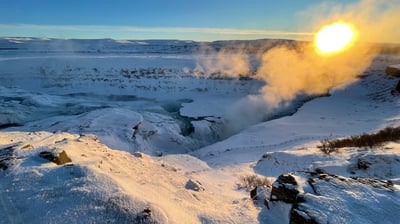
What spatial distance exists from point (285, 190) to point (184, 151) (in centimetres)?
1040

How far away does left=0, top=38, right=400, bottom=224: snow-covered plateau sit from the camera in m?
4.35

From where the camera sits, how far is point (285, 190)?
4.98 metres

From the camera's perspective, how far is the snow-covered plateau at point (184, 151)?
14.3 ft

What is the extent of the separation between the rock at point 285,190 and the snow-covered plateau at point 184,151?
0.02 metres

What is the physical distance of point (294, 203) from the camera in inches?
178

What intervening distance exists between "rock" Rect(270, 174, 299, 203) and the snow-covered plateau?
20 mm

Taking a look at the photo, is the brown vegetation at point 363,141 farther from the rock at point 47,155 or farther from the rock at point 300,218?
the rock at point 47,155

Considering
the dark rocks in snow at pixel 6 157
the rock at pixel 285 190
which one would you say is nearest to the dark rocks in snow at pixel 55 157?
the dark rocks in snow at pixel 6 157

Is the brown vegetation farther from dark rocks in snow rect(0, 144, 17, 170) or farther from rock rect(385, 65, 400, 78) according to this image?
rock rect(385, 65, 400, 78)

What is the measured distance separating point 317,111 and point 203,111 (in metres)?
6.88

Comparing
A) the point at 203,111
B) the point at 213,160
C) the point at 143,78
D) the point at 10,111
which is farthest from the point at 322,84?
the point at 10,111

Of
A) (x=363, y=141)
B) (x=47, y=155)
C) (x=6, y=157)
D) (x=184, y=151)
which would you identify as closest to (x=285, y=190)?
(x=47, y=155)

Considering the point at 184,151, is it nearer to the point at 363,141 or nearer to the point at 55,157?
the point at 363,141

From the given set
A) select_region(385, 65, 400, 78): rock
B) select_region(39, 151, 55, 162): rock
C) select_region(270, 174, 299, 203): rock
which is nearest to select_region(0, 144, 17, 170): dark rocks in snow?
select_region(39, 151, 55, 162): rock
